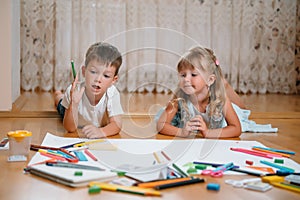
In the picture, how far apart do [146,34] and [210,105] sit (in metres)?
1.40

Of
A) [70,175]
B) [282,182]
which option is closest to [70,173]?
[70,175]

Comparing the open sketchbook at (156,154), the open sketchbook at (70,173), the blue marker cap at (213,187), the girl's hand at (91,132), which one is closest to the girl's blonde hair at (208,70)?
the open sketchbook at (156,154)

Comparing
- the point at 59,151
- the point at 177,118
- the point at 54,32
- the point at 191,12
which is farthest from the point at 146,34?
the point at 59,151

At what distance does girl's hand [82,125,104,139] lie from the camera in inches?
62.7

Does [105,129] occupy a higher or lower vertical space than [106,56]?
lower

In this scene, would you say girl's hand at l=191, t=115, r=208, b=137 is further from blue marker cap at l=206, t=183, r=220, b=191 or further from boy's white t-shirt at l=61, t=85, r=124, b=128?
blue marker cap at l=206, t=183, r=220, b=191

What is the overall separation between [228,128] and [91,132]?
1.54 ft

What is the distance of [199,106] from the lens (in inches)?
69.1

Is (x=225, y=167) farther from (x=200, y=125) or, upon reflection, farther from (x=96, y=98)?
(x=96, y=98)

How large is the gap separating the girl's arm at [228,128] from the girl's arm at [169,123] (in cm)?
11

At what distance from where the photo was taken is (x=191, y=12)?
3084mm

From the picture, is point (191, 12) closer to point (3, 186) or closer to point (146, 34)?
point (146, 34)

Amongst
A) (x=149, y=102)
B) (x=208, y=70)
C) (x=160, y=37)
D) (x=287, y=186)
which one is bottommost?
(x=287, y=186)

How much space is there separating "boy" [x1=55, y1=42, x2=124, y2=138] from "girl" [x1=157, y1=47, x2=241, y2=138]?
189 mm
